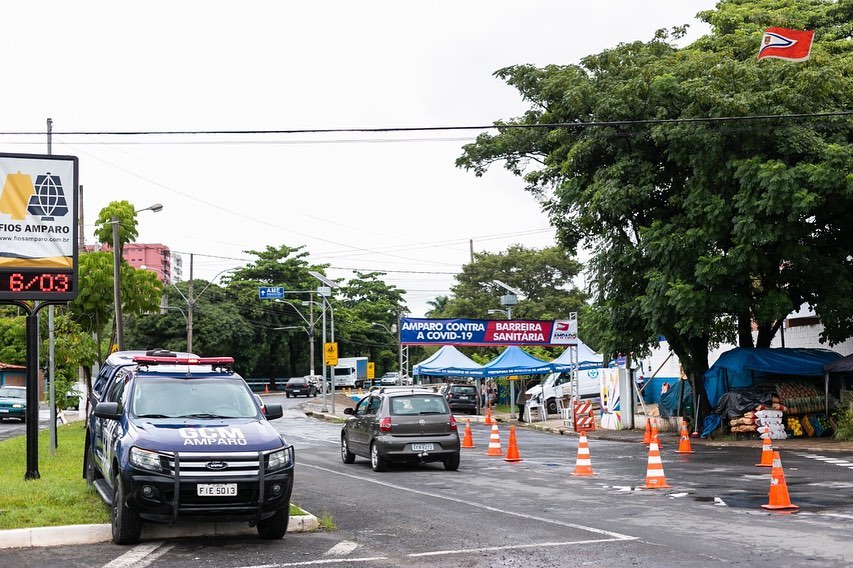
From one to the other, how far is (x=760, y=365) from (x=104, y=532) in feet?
73.4

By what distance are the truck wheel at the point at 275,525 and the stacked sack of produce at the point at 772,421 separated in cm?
2031

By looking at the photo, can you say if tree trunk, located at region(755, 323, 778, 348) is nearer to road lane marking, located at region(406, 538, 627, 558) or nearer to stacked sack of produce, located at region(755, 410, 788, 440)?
stacked sack of produce, located at region(755, 410, 788, 440)

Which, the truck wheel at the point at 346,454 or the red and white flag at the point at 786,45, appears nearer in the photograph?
the truck wheel at the point at 346,454

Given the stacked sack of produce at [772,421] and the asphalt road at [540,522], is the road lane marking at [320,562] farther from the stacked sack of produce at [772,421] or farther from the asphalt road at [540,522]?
the stacked sack of produce at [772,421]

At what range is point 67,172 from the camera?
52.4ft

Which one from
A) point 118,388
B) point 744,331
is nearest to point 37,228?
point 118,388

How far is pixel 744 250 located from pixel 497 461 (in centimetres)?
861

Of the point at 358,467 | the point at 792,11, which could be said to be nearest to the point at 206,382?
the point at 358,467

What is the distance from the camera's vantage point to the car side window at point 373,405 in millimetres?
21312

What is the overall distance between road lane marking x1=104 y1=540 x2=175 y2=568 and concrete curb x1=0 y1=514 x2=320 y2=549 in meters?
0.44

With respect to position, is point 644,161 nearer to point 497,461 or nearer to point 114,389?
→ point 497,461

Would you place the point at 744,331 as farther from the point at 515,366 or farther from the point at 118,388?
the point at 118,388

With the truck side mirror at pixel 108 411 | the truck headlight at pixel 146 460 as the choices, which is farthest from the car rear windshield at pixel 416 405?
the truck headlight at pixel 146 460

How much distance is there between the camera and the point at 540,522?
12508 mm
